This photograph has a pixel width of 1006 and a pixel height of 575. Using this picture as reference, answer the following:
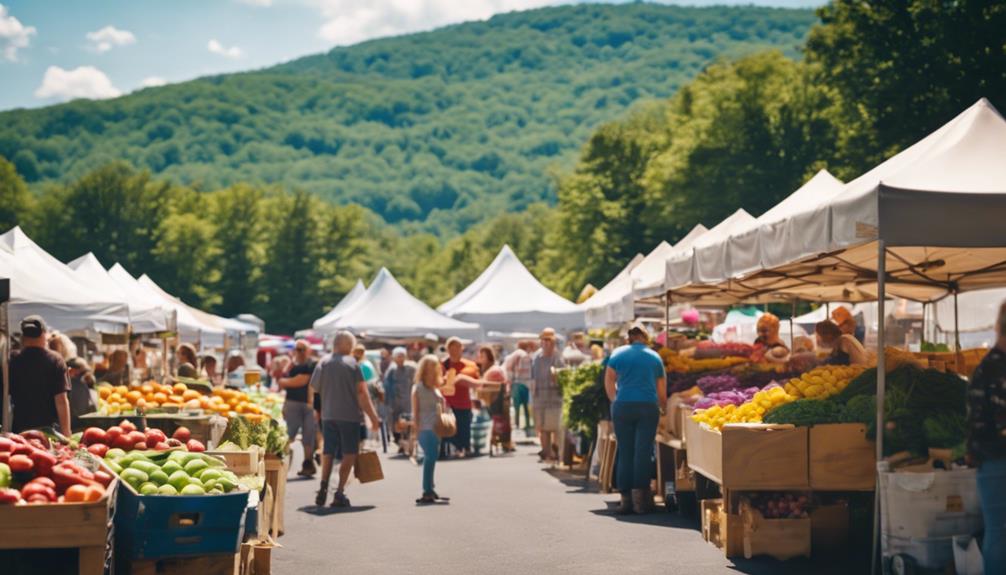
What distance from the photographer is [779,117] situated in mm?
57469

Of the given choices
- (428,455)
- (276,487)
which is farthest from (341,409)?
(276,487)

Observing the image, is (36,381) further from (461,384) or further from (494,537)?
(461,384)

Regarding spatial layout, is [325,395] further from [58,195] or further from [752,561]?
[58,195]

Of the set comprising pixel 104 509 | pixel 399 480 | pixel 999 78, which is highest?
pixel 999 78

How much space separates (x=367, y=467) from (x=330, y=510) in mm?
654

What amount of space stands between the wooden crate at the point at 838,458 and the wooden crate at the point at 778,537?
1.27 feet

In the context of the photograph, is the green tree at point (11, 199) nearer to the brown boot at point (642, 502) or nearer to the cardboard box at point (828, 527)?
the brown boot at point (642, 502)

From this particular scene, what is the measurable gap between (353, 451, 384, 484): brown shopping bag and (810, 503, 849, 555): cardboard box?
19.9 feet

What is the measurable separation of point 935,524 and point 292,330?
→ 320ft

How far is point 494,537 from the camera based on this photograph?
12969 mm

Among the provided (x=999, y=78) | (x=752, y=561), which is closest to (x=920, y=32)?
(x=999, y=78)

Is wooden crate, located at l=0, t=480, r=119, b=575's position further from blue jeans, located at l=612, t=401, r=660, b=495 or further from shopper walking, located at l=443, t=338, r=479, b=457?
shopper walking, located at l=443, t=338, r=479, b=457

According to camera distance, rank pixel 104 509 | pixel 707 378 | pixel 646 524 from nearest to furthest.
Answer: pixel 104 509 < pixel 646 524 < pixel 707 378

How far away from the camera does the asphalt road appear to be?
11.0m
